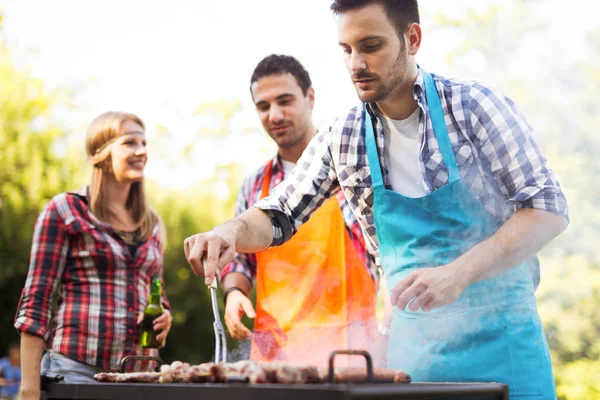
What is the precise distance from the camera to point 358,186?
2.18 metres

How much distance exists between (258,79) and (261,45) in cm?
1173

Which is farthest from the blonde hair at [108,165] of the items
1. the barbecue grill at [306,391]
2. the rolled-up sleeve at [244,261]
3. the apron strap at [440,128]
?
the apron strap at [440,128]

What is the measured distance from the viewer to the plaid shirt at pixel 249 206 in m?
2.99

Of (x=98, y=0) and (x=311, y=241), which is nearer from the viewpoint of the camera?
(x=311, y=241)

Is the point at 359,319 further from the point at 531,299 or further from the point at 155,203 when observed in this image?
the point at 155,203

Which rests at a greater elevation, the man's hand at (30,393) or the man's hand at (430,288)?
the man's hand at (430,288)

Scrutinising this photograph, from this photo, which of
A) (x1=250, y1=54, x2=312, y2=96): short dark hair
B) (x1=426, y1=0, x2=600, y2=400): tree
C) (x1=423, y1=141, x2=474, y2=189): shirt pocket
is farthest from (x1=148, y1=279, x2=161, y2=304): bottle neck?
(x1=426, y1=0, x2=600, y2=400): tree

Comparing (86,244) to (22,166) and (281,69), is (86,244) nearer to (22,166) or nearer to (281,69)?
(281,69)

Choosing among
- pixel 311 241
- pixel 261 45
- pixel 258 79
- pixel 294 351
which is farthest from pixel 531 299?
pixel 261 45

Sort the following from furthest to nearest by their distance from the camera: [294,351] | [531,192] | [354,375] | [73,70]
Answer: [73,70] → [294,351] → [531,192] → [354,375]

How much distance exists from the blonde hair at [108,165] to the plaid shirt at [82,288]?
16 cm

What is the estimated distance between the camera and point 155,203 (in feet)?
33.6

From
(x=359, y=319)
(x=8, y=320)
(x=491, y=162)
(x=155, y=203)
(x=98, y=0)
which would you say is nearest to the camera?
(x=491, y=162)

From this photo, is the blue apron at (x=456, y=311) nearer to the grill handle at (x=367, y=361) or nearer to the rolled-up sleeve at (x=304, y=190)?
the rolled-up sleeve at (x=304, y=190)
